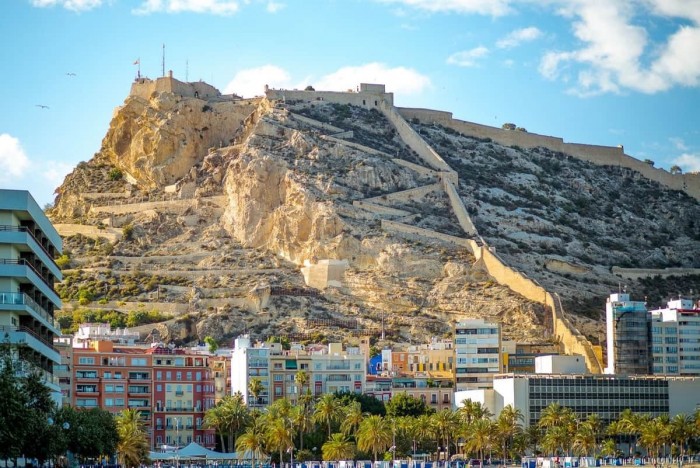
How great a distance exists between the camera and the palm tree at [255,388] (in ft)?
372

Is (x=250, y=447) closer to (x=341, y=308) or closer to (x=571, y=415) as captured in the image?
(x=571, y=415)

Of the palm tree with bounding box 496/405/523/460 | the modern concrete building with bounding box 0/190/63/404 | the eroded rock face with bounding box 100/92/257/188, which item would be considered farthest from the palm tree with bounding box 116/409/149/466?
the eroded rock face with bounding box 100/92/257/188

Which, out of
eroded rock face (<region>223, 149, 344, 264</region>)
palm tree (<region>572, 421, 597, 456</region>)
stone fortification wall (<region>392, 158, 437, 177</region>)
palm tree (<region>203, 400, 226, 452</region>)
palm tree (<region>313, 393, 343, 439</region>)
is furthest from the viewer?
stone fortification wall (<region>392, 158, 437, 177</region>)

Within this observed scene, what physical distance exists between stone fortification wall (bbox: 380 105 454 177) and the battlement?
19.0m

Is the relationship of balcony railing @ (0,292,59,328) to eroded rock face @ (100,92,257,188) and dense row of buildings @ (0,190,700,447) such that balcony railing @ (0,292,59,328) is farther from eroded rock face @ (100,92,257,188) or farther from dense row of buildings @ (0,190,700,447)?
eroded rock face @ (100,92,257,188)

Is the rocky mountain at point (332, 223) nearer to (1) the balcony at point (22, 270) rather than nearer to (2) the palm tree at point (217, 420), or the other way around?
(2) the palm tree at point (217, 420)

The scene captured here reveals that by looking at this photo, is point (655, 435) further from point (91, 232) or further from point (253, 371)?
point (91, 232)

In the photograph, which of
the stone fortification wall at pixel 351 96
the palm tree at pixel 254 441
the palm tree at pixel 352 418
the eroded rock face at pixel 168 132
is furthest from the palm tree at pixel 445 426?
the stone fortification wall at pixel 351 96

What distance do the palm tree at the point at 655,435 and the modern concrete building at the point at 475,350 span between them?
64.5 feet

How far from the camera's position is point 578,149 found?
18650 cm

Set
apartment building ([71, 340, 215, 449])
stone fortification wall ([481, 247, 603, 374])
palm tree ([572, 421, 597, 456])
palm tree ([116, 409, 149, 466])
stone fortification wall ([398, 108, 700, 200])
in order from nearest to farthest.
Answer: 1. palm tree ([116, 409, 149, 466])
2. palm tree ([572, 421, 597, 456])
3. apartment building ([71, 340, 215, 449])
4. stone fortification wall ([481, 247, 603, 374])
5. stone fortification wall ([398, 108, 700, 200])

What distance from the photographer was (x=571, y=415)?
10650cm

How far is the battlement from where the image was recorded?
170 m

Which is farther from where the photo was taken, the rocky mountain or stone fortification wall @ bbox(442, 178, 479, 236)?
stone fortification wall @ bbox(442, 178, 479, 236)
